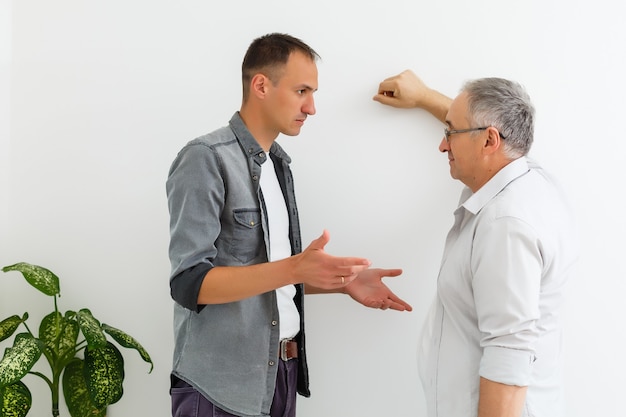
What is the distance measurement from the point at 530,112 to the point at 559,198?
28cm

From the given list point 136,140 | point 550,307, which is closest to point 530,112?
point 550,307

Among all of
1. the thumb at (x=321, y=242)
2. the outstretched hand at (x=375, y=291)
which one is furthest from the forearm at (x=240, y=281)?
the outstretched hand at (x=375, y=291)

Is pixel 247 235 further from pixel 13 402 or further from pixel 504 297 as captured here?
pixel 13 402

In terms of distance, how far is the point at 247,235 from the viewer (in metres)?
2.05

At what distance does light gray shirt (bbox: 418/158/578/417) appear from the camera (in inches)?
70.0

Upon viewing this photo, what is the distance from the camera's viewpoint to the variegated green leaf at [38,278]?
2.50 meters

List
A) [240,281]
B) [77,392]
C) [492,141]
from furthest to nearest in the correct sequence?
[77,392] < [492,141] < [240,281]

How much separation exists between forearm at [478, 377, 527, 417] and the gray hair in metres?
0.65

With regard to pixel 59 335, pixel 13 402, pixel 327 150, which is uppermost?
pixel 327 150

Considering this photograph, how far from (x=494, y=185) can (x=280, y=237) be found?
0.67m

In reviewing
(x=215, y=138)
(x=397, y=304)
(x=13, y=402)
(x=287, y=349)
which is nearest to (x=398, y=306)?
(x=397, y=304)

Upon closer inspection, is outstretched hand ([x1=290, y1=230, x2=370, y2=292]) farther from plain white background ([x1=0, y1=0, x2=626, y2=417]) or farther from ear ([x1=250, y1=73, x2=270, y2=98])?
plain white background ([x1=0, y1=0, x2=626, y2=417])

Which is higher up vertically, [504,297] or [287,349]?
[504,297]

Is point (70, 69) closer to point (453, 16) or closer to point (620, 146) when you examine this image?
point (453, 16)
